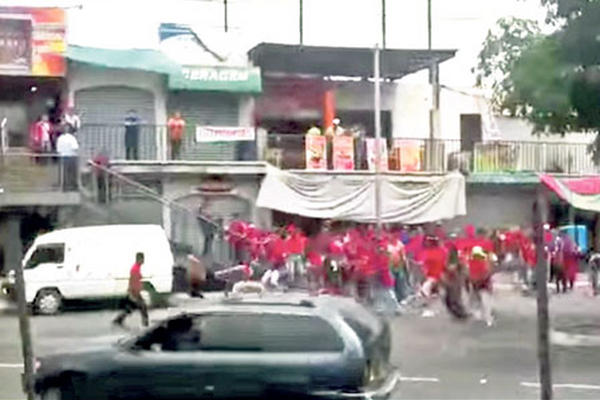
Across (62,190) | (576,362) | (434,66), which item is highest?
(434,66)

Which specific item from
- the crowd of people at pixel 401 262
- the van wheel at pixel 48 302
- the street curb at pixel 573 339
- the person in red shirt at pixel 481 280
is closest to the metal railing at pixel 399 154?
the crowd of people at pixel 401 262

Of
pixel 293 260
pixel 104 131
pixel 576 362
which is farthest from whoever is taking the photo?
pixel 104 131

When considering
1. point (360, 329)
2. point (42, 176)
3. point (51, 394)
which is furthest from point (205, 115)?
point (360, 329)

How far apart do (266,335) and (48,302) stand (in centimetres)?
1292

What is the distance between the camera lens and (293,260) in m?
24.0

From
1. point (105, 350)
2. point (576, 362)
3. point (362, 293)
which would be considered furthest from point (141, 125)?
point (105, 350)

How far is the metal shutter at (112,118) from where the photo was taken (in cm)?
2814

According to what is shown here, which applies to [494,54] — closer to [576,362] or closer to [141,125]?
[576,362]

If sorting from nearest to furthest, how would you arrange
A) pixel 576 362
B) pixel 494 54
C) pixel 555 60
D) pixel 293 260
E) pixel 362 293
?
pixel 555 60 < pixel 494 54 < pixel 576 362 < pixel 362 293 < pixel 293 260

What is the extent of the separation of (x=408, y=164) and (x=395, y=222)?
2202 mm

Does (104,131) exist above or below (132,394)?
above

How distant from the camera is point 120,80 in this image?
1155 inches

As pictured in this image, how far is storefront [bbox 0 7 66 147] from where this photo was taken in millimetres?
26969

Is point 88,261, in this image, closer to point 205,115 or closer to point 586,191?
point 205,115
